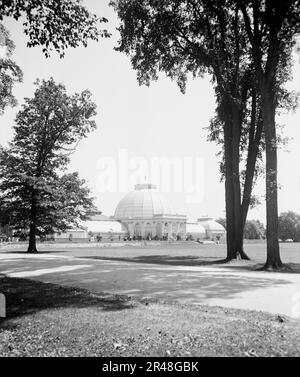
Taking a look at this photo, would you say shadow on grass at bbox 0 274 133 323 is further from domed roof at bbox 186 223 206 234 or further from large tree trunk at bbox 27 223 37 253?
domed roof at bbox 186 223 206 234

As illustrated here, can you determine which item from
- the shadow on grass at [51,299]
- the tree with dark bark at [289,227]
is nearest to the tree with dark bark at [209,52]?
the shadow on grass at [51,299]

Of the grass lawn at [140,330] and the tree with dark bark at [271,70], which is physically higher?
the tree with dark bark at [271,70]

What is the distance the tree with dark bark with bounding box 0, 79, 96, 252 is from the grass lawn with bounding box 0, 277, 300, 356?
26261 millimetres

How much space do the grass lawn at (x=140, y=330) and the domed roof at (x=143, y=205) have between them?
5600 inches

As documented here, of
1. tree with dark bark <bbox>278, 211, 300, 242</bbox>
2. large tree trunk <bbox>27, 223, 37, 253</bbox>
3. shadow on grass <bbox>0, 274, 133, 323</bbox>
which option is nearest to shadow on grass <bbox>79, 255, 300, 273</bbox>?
shadow on grass <bbox>0, 274, 133, 323</bbox>

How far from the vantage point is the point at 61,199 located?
3566cm

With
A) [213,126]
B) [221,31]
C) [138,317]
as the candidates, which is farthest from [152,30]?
[138,317]

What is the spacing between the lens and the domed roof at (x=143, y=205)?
15262 cm

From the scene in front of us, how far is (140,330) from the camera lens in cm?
669

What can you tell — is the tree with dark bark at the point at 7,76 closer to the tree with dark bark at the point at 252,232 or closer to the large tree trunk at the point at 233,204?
the large tree trunk at the point at 233,204

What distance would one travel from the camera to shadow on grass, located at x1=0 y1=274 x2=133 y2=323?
8867mm

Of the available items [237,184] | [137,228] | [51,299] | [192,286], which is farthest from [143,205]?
[51,299]
